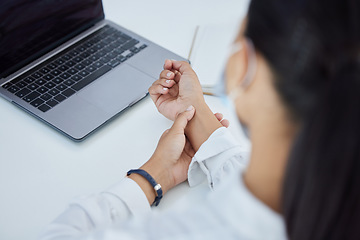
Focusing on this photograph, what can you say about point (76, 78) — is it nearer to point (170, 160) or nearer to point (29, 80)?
point (29, 80)

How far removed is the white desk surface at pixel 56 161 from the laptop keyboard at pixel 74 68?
4 cm

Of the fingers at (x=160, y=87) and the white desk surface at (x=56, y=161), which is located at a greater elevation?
the fingers at (x=160, y=87)

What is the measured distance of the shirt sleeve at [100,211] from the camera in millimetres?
643

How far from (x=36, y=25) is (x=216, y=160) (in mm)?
487

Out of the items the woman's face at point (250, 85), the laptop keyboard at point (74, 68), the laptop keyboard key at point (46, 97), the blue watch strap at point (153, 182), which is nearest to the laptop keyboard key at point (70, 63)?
the laptop keyboard at point (74, 68)

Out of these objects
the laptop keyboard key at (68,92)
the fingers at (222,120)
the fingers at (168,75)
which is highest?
the fingers at (168,75)

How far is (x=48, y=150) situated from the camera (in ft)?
2.64

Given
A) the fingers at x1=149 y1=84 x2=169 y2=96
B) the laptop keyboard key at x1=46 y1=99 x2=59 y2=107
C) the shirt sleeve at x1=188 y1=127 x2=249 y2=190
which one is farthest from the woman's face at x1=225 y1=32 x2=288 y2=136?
the laptop keyboard key at x1=46 y1=99 x2=59 y2=107

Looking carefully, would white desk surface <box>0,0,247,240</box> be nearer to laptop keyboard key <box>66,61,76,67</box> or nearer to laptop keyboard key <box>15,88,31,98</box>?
laptop keyboard key <box>15,88,31,98</box>

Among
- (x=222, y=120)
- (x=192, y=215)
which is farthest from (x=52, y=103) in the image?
(x=192, y=215)

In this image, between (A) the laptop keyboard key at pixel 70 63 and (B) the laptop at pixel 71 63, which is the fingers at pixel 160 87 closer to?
(B) the laptop at pixel 71 63

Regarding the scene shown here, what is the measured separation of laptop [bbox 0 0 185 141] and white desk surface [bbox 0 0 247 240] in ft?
0.08

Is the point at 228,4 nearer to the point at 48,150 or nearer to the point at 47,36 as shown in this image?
the point at 47,36

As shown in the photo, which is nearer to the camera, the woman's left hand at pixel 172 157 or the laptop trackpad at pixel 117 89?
the woman's left hand at pixel 172 157
